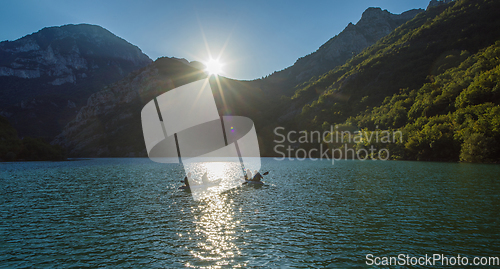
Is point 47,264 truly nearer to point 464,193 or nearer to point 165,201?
point 165,201

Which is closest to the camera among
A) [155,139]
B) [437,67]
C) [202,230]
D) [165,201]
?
[202,230]

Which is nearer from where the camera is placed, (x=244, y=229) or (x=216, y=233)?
(x=216, y=233)

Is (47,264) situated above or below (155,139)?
below

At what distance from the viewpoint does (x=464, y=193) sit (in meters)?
30.2

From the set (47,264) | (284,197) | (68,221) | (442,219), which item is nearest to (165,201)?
(68,221)

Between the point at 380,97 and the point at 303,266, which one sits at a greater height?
the point at 380,97

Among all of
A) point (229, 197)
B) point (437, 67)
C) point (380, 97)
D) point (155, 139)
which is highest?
point (437, 67)

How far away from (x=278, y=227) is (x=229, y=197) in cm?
1350

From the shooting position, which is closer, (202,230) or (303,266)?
(303,266)

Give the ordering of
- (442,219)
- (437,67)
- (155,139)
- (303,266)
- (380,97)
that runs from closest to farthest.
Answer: (303,266), (442,219), (437,67), (380,97), (155,139)

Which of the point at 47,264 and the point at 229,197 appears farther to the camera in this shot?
the point at 229,197

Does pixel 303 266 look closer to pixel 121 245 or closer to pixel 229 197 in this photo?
pixel 121 245

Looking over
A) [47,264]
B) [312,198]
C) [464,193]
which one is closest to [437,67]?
[464,193]

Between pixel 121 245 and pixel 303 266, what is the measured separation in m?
11.0
